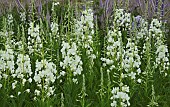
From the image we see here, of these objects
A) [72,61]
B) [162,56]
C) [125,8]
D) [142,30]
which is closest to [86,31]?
[72,61]

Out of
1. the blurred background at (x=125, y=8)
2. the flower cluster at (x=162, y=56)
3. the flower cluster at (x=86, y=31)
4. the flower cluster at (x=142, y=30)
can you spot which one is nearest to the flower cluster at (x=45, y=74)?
the flower cluster at (x=86, y=31)

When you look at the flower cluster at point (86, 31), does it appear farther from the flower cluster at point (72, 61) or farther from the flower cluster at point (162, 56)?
the flower cluster at point (162, 56)

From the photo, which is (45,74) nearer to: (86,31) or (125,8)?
(86,31)

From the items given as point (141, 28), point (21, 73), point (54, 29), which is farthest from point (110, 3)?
point (21, 73)

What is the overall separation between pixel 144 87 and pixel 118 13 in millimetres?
1668

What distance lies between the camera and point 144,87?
5219 mm

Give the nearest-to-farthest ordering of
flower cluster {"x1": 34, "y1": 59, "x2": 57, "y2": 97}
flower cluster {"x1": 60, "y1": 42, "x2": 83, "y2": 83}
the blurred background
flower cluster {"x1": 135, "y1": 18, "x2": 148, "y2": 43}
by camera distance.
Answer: flower cluster {"x1": 34, "y1": 59, "x2": 57, "y2": 97} < flower cluster {"x1": 60, "y1": 42, "x2": 83, "y2": 83} < flower cluster {"x1": 135, "y1": 18, "x2": 148, "y2": 43} < the blurred background

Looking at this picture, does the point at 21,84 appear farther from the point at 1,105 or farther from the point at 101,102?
the point at 101,102

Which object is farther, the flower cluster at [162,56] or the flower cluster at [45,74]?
the flower cluster at [162,56]

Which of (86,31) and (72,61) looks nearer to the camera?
(72,61)

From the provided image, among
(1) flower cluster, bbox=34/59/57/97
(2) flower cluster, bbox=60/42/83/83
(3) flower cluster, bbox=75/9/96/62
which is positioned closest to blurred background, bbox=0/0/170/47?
(3) flower cluster, bbox=75/9/96/62

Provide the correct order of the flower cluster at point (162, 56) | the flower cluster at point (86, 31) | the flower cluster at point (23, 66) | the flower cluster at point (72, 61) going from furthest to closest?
the flower cluster at point (86, 31) < the flower cluster at point (162, 56) < the flower cluster at point (72, 61) < the flower cluster at point (23, 66)

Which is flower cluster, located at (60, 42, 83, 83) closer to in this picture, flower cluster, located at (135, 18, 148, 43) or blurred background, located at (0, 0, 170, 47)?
flower cluster, located at (135, 18, 148, 43)

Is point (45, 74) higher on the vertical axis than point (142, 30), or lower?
lower
